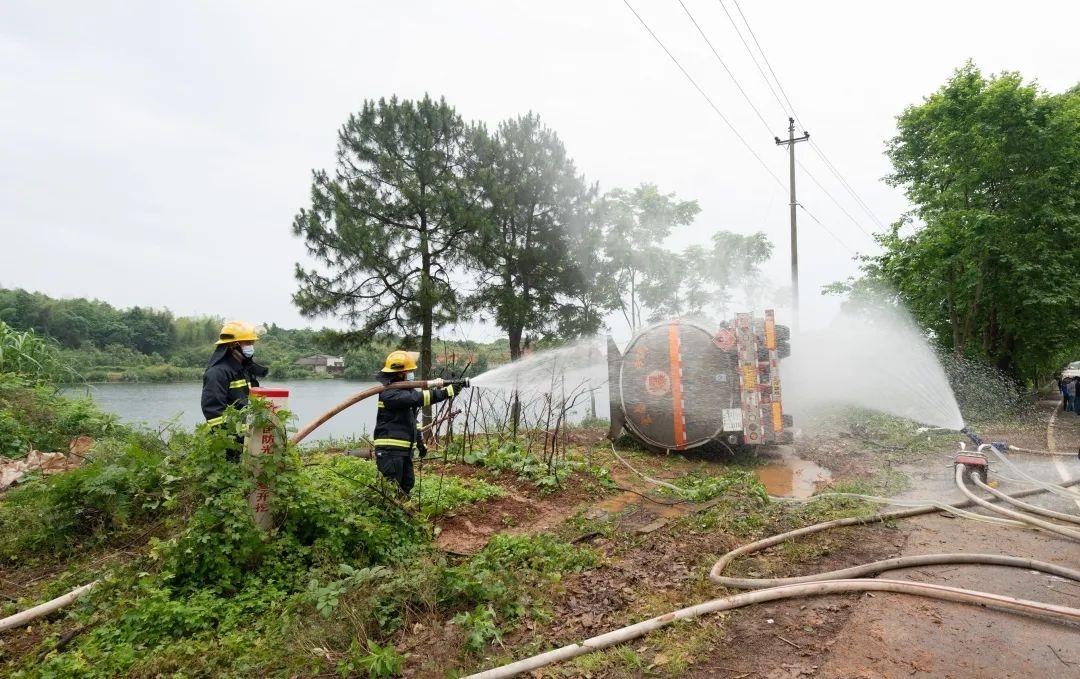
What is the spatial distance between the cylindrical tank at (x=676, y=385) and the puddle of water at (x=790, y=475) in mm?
1072

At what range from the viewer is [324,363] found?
755 inches

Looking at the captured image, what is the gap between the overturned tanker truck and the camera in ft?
28.3

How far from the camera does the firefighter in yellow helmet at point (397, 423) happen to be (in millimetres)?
5465

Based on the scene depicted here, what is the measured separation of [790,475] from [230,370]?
7.90 meters

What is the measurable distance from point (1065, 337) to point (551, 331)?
53.7ft

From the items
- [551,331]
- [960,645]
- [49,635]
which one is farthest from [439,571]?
[551,331]

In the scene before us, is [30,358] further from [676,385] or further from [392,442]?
[676,385]

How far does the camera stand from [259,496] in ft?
13.9

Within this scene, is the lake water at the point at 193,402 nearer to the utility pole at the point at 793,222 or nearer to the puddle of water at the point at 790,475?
the puddle of water at the point at 790,475

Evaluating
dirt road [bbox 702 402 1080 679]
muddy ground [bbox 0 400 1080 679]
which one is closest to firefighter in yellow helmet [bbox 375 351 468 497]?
muddy ground [bbox 0 400 1080 679]

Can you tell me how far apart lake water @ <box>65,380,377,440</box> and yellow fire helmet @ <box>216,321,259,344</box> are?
361cm

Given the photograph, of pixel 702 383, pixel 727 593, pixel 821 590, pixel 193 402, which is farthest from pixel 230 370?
pixel 193 402

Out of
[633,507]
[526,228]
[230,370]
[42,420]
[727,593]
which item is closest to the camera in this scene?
[727,593]

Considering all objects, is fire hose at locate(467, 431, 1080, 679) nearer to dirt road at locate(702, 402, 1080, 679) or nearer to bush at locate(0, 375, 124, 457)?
dirt road at locate(702, 402, 1080, 679)
